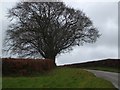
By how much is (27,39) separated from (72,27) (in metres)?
7.53

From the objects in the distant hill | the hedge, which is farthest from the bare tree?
the hedge

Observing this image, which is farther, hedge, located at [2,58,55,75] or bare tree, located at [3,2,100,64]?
bare tree, located at [3,2,100,64]

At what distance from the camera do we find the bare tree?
52000mm

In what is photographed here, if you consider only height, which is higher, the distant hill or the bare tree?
the bare tree

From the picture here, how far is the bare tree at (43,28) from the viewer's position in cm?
5200

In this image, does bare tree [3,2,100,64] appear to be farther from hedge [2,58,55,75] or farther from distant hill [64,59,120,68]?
hedge [2,58,55,75]

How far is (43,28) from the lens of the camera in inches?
2084

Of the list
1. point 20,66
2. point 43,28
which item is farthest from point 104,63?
point 20,66

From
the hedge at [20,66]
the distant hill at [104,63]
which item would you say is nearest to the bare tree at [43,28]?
the distant hill at [104,63]

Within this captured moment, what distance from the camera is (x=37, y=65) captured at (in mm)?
32844

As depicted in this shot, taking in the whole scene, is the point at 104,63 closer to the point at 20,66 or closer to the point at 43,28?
the point at 43,28

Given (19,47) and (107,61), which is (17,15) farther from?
(107,61)

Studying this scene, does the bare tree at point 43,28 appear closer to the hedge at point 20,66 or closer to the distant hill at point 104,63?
the distant hill at point 104,63

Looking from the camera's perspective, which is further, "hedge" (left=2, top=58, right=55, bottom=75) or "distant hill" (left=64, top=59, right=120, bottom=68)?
"distant hill" (left=64, top=59, right=120, bottom=68)
